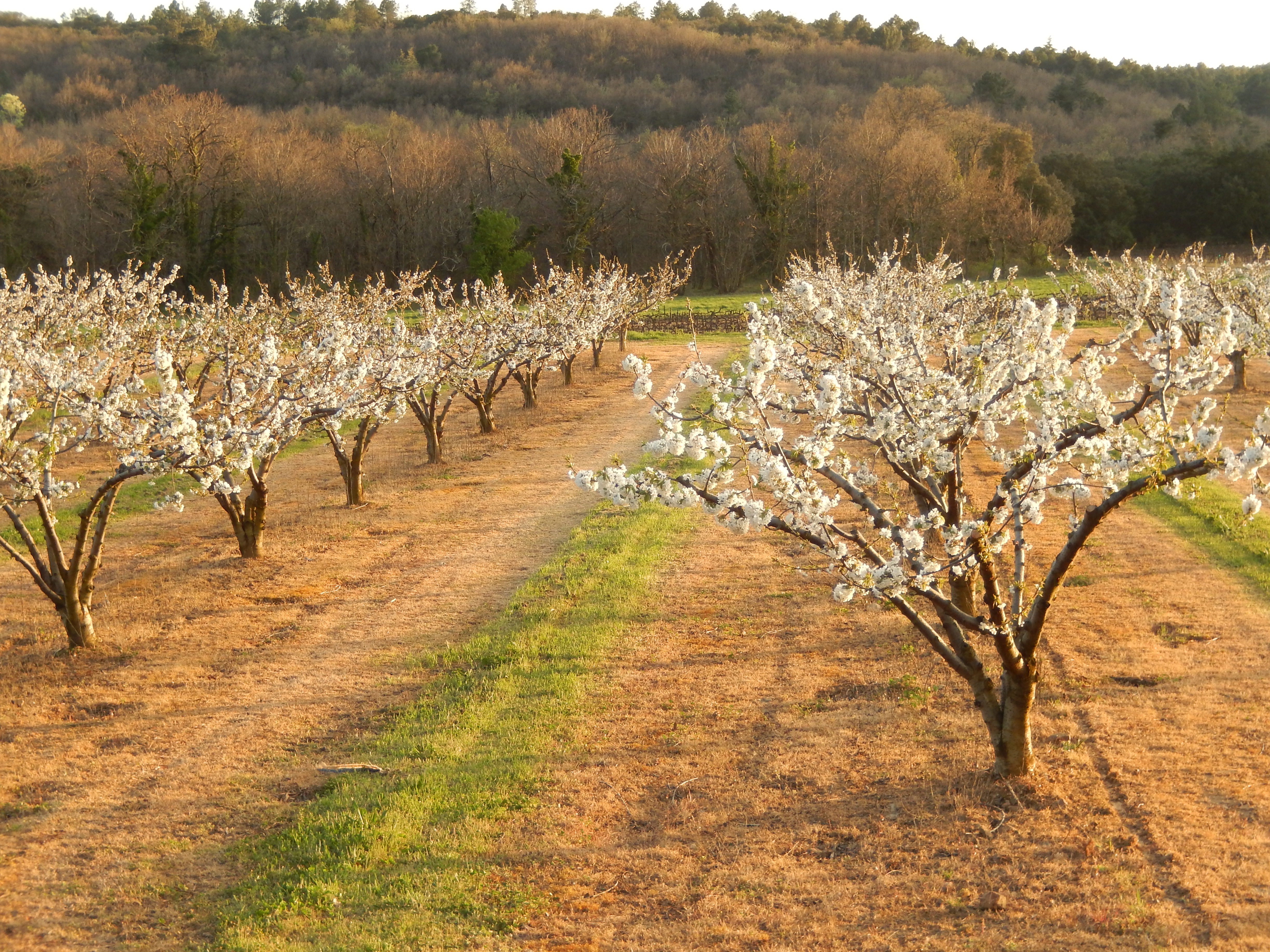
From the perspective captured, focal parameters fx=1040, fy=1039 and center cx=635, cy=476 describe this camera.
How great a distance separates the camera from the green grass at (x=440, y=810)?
6160mm

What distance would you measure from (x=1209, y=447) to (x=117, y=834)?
7575 mm

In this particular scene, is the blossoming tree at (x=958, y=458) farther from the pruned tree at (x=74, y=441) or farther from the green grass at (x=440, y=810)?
the pruned tree at (x=74, y=441)

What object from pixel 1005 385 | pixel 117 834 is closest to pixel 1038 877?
pixel 1005 385

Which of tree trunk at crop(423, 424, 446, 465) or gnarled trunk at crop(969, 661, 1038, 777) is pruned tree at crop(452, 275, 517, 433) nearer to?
tree trunk at crop(423, 424, 446, 465)

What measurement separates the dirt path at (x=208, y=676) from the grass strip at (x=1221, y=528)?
8.34 m

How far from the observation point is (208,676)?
33.1 ft

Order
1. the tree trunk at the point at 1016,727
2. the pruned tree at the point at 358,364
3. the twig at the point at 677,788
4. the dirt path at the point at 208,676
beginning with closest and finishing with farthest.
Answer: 1. the dirt path at the point at 208,676
2. the tree trunk at the point at 1016,727
3. the twig at the point at 677,788
4. the pruned tree at the point at 358,364

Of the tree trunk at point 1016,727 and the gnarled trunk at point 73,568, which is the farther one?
the gnarled trunk at point 73,568

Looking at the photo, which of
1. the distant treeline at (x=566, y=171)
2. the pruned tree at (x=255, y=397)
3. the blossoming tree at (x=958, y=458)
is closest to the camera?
the blossoming tree at (x=958, y=458)

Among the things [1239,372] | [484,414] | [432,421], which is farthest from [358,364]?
[1239,372]

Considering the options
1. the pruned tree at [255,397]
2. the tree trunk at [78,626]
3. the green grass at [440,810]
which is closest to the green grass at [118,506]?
the pruned tree at [255,397]

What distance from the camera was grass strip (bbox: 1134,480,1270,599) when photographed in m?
12.1

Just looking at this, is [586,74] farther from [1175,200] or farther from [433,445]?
[433,445]

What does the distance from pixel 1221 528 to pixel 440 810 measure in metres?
11.2
